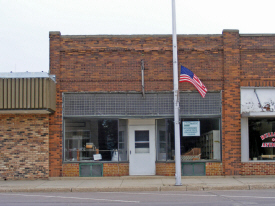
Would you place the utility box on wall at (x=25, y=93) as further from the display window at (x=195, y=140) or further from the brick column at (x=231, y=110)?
the brick column at (x=231, y=110)

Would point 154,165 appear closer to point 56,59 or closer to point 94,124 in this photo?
point 94,124

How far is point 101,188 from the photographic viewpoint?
43.0ft

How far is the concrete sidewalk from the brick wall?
0.42 meters

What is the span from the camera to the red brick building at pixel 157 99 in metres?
15.5

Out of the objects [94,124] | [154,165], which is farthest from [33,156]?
[154,165]

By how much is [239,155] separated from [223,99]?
97.3 inches

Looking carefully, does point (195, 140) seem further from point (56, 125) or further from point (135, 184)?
point (56, 125)

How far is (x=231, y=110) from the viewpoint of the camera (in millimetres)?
15508

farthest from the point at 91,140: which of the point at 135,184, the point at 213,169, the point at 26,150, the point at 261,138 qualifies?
the point at 261,138

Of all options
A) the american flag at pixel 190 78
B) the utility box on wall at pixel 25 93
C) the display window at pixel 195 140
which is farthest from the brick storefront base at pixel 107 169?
the american flag at pixel 190 78

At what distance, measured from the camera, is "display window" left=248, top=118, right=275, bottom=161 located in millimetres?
15617

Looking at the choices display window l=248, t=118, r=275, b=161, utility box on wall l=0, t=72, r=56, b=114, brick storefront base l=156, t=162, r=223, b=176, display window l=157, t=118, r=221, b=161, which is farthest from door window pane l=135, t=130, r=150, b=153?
display window l=248, t=118, r=275, b=161

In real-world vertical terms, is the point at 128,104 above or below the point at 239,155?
above

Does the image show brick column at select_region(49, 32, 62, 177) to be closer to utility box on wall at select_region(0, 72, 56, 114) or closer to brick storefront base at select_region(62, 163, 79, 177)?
brick storefront base at select_region(62, 163, 79, 177)
